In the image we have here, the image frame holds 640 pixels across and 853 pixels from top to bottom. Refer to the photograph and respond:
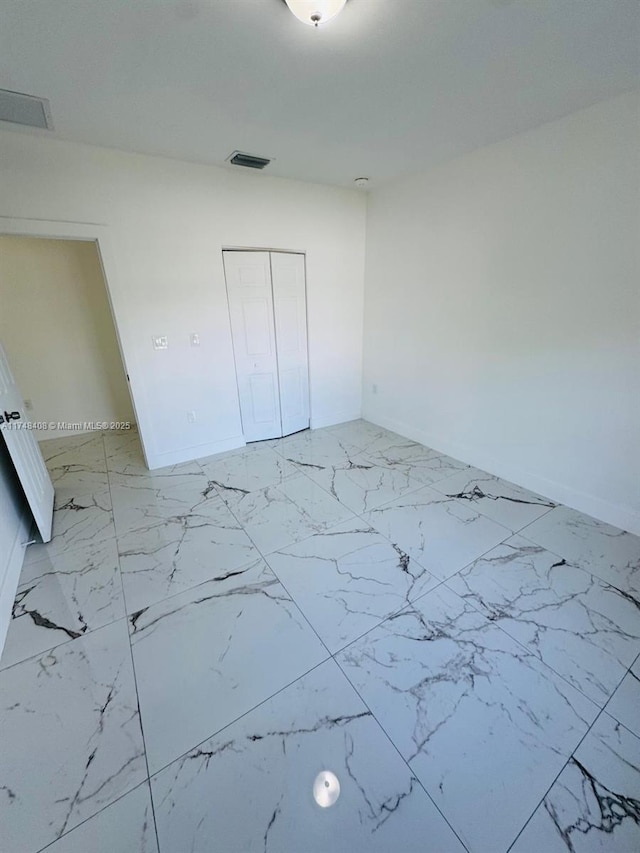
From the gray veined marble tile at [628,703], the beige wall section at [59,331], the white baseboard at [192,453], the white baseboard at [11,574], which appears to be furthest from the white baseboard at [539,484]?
the beige wall section at [59,331]

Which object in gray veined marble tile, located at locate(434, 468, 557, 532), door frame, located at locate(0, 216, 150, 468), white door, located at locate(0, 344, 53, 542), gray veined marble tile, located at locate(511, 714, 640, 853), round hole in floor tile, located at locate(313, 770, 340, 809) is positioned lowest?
gray veined marble tile, located at locate(511, 714, 640, 853)

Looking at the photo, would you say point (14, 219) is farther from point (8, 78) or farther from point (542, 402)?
point (542, 402)

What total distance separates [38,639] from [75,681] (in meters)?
0.38

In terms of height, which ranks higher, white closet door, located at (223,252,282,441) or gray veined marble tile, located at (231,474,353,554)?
white closet door, located at (223,252,282,441)

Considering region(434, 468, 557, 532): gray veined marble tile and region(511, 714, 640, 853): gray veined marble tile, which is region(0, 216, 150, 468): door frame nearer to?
region(434, 468, 557, 532): gray veined marble tile

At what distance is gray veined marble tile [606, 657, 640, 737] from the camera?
51.5 inches

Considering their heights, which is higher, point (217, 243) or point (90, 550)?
point (217, 243)

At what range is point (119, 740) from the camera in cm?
128

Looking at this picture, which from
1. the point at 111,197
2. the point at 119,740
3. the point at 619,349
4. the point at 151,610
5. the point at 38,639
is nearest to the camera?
the point at 119,740

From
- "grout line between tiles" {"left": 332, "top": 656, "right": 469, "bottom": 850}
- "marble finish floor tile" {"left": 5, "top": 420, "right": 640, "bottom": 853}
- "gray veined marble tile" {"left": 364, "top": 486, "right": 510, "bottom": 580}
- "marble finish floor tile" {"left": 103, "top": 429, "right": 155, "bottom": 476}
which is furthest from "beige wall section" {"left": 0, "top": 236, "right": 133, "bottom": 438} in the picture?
"grout line between tiles" {"left": 332, "top": 656, "right": 469, "bottom": 850}

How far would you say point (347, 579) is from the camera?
1.98 meters

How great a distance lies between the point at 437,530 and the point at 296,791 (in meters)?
1.62

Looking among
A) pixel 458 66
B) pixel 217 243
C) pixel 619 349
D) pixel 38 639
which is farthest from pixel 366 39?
pixel 38 639

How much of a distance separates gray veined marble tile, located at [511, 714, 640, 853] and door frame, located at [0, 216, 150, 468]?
3423 mm
